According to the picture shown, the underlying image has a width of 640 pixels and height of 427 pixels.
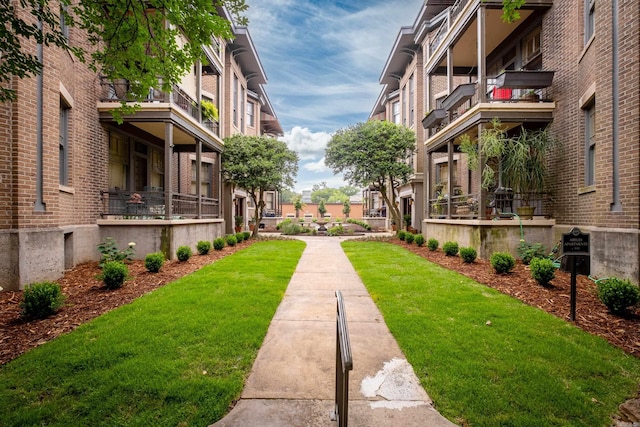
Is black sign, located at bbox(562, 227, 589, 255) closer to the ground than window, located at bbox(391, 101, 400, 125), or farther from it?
closer to the ground

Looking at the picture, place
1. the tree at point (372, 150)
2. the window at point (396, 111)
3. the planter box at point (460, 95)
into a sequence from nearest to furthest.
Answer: the planter box at point (460, 95)
the tree at point (372, 150)
the window at point (396, 111)

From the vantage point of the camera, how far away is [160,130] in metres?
11.5

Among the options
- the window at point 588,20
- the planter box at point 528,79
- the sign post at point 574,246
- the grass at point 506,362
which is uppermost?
the window at point 588,20

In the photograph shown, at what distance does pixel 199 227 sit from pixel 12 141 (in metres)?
6.33

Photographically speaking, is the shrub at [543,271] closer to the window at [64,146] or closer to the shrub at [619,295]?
the shrub at [619,295]

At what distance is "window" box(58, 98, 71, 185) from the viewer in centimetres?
830

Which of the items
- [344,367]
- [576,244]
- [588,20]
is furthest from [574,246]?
[588,20]

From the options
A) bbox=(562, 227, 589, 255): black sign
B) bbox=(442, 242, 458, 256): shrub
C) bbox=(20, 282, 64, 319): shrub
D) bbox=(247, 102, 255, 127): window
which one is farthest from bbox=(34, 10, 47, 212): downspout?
bbox=(247, 102, 255, 127): window

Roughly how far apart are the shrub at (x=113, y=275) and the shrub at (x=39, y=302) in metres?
1.37

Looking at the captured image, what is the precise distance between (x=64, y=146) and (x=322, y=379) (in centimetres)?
956

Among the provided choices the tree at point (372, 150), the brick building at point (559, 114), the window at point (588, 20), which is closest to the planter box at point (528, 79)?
the brick building at point (559, 114)

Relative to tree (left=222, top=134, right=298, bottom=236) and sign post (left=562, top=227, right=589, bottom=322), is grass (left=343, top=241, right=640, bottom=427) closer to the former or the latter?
sign post (left=562, top=227, right=589, bottom=322)

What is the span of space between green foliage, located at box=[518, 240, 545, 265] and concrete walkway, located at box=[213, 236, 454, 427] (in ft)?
19.3

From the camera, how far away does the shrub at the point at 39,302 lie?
452 cm
